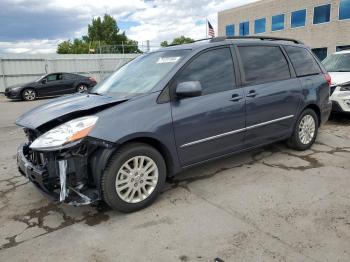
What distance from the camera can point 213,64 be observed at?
13.0ft

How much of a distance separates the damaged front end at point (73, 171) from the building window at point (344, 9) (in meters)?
30.1

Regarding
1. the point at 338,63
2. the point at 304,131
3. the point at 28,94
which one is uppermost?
the point at 338,63

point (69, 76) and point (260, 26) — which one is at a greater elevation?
point (260, 26)

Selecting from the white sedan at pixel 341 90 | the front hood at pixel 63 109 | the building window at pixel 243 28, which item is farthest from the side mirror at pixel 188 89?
the building window at pixel 243 28

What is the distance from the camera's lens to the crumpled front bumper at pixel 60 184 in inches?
120

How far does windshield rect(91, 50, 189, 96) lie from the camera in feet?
12.2

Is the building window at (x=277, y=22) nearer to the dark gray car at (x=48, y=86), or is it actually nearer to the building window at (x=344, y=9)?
the building window at (x=344, y=9)

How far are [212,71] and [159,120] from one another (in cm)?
101

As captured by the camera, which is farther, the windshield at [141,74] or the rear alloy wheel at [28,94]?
the rear alloy wheel at [28,94]

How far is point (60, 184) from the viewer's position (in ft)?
10.2

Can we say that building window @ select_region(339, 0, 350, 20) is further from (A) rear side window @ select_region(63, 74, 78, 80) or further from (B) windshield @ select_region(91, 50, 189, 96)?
(B) windshield @ select_region(91, 50, 189, 96)

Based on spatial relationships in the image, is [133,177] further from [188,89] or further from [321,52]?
[321,52]

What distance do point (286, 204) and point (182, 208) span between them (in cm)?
110

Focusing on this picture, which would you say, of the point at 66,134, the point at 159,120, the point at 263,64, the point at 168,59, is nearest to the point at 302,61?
the point at 263,64
